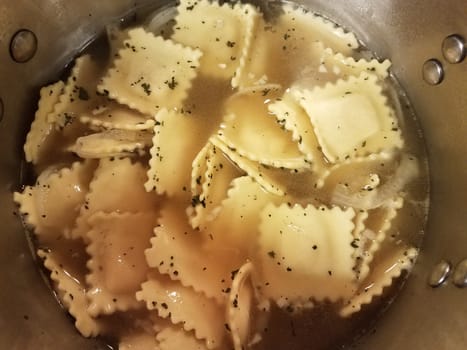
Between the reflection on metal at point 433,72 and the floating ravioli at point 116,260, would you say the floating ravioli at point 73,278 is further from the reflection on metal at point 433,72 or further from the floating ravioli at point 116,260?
the reflection on metal at point 433,72

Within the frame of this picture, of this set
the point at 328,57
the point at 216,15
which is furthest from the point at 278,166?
the point at 216,15

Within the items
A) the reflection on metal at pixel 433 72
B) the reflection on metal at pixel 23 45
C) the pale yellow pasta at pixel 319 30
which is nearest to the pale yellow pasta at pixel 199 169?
the pale yellow pasta at pixel 319 30

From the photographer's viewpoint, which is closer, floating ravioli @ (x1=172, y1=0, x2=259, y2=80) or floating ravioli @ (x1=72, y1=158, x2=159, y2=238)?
floating ravioli @ (x1=72, y1=158, x2=159, y2=238)

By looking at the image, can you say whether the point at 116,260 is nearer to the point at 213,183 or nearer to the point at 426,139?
the point at 213,183

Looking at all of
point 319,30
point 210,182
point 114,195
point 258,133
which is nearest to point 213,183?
point 210,182

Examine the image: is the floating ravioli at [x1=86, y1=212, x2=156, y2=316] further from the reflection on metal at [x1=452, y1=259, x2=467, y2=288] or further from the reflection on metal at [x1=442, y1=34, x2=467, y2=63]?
the reflection on metal at [x1=442, y1=34, x2=467, y2=63]

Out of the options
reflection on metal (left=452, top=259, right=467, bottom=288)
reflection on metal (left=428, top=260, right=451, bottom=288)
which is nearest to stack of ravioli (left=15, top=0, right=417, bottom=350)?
reflection on metal (left=428, top=260, right=451, bottom=288)

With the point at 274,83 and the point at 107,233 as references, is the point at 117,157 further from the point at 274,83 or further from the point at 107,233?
the point at 274,83
